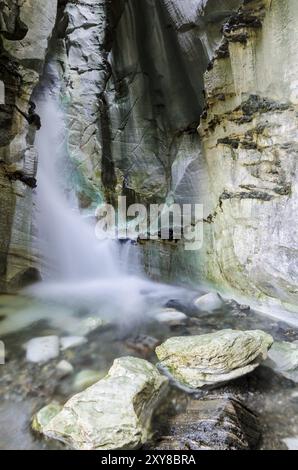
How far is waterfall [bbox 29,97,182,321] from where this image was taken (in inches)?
292

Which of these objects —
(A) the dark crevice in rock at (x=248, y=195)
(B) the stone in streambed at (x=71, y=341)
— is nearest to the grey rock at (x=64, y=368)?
(B) the stone in streambed at (x=71, y=341)

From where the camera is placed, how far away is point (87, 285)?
338 inches

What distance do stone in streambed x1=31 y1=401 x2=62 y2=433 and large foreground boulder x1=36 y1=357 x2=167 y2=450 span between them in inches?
3.3

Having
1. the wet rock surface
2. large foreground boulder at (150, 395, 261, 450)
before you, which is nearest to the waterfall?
the wet rock surface

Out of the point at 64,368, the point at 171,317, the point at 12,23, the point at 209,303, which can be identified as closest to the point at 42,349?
the point at 64,368

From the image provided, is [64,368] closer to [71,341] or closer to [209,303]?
[71,341]

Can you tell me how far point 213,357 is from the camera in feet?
11.3

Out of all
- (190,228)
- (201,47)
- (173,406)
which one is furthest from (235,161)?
(173,406)

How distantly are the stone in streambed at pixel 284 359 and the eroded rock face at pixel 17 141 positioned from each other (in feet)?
19.5

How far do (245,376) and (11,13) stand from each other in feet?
30.0

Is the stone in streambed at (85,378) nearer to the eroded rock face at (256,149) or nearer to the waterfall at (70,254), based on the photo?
the waterfall at (70,254)

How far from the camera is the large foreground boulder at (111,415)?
2.48 metres

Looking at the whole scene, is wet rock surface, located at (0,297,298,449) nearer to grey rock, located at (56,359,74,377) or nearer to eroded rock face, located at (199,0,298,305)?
grey rock, located at (56,359,74,377)

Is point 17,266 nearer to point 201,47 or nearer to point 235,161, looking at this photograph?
point 235,161
